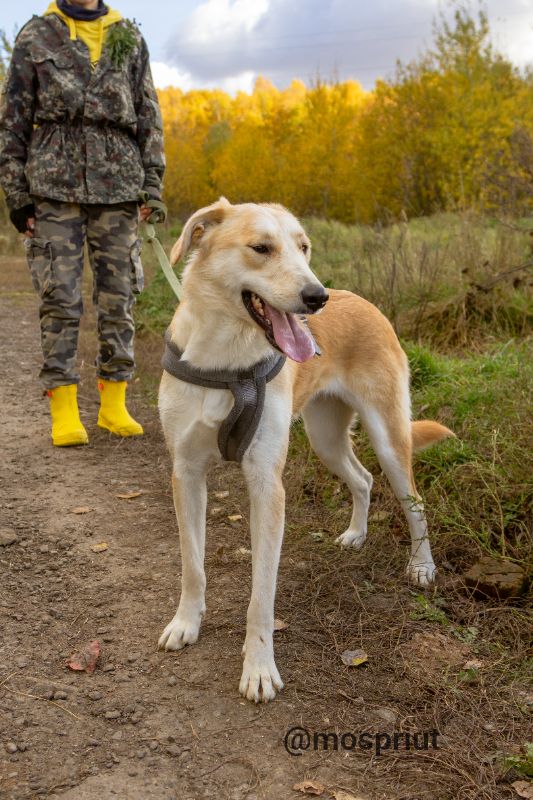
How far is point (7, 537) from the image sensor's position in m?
3.47

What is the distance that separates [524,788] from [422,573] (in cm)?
126

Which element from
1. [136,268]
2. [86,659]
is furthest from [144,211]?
Result: [86,659]

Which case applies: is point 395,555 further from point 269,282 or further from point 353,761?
point 269,282

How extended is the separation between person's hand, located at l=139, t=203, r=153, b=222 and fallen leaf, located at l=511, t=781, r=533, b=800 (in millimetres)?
3816

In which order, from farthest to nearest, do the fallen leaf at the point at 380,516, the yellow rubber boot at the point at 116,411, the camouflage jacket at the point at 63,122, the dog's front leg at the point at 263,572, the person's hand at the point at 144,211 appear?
the yellow rubber boot at the point at 116,411
the person's hand at the point at 144,211
the camouflage jacket at the point at 63,122
the fallen leaf at the point at 380,516
the dog's front leg at the point at 263,572

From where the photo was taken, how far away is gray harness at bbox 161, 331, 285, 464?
8.31ft

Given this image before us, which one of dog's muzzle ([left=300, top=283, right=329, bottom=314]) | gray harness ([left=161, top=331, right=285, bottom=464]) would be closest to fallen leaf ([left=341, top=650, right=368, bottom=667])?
gray harness ([left=161, top=331, right=285, bottom=464])

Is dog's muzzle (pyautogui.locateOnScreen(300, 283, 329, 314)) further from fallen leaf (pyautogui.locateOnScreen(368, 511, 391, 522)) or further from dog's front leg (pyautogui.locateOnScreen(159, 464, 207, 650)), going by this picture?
fallen leaf (pyautogui.locateOnScreen(368, 511, 391, 522))

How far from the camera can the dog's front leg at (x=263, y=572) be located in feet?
8.17

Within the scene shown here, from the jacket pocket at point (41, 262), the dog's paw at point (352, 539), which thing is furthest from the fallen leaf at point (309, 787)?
the jacket pocket at point (41, 262)

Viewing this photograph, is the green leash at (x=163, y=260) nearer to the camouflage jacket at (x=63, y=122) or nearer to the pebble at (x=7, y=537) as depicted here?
the camouflage jacket at (x=63, y=122)

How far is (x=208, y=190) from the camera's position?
31469mm

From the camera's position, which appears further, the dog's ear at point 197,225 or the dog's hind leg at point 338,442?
the dog's hind leg at point 338,442

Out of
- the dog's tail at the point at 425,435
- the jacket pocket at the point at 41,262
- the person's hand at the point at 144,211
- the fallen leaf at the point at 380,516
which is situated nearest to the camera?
the dog's tail at the point at 425,435
